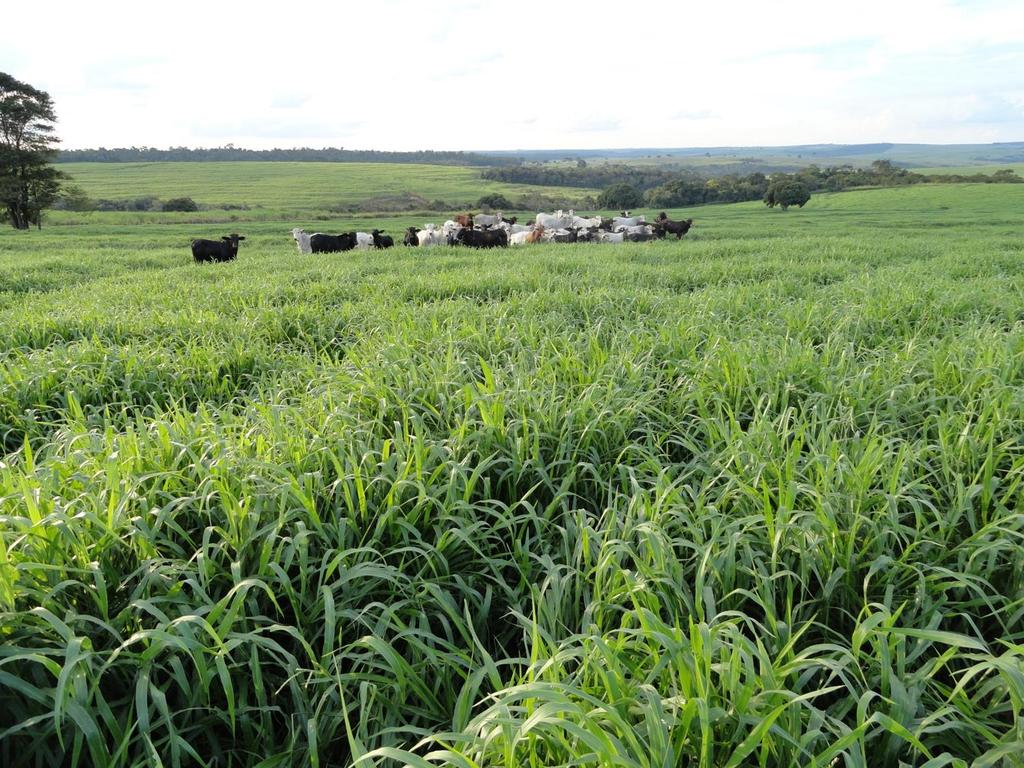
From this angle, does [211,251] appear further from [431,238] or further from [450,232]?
[450,232]

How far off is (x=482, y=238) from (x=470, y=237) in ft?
1.31

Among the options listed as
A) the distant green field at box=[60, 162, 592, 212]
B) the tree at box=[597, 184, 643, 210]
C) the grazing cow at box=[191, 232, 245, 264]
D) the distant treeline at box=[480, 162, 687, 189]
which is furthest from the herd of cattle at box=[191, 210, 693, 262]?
the distant treeline at box=[480, 162, 687, 189]

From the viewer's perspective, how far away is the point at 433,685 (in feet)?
7.29

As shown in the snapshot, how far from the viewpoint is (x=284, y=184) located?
8119cm

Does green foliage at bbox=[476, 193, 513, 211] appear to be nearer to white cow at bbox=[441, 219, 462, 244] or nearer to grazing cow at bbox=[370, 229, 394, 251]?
white cow at bbox=[441, 219, 462, 244]

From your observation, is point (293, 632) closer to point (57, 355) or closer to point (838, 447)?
point (838, 447)

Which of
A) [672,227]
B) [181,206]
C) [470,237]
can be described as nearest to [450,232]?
[470,237]

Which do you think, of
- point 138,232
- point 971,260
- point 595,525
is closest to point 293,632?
point 595,525

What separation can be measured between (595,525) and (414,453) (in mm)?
952

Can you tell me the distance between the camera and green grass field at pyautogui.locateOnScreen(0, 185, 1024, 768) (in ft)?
5.80

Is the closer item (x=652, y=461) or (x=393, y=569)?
(x=393, y=569)

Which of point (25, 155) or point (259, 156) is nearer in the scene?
point (25, 155)

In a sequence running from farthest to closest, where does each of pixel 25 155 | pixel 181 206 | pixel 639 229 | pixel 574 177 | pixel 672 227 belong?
1. pixel 574 177
2. pixel 181 206
3. pixel 25 155
4. pixel 672 227
5. pixel 639 229

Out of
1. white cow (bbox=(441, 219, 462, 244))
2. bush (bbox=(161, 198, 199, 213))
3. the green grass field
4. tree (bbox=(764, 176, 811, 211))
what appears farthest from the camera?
bush (bbox=(161, 198, 199, 213))
